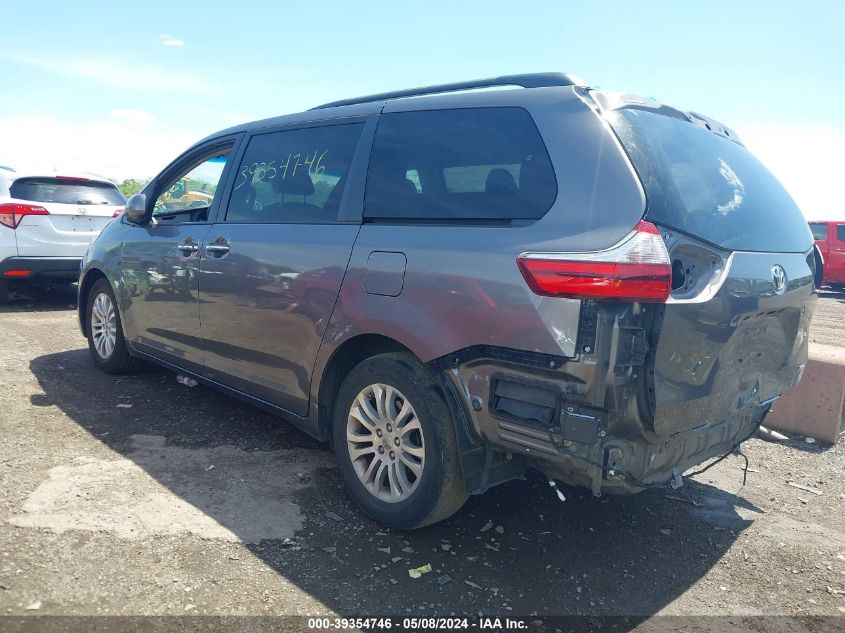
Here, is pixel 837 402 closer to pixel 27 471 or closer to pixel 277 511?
pixel 277 511

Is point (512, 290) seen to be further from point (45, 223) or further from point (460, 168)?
point (45, 223)

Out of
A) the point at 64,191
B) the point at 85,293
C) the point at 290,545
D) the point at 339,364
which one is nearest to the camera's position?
the point at 290,545

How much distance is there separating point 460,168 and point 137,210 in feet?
9.58

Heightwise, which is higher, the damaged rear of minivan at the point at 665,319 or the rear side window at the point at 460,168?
the rear side window at the point at 460,168

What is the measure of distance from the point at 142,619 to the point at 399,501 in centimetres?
115

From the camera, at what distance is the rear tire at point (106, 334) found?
5.40 metres

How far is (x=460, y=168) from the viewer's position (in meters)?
2.99

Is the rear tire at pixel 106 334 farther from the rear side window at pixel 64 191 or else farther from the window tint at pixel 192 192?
the rear side window at pixel 64 191

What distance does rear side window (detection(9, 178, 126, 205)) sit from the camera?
8305mm

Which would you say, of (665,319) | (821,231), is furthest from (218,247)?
(821,231)

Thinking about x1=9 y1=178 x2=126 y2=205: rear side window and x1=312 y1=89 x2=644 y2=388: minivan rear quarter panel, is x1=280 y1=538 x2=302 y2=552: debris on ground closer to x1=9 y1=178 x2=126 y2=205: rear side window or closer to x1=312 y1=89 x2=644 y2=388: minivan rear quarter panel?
x1=312 y1=89 x2=644 y2=388: minivan rear quarter panel

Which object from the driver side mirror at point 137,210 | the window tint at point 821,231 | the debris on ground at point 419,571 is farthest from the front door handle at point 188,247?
the window tint at point 821,231

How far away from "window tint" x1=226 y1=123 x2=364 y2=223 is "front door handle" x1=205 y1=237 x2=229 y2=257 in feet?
0.52

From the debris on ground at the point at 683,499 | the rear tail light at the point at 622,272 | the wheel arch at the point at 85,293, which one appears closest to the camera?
the rear tail light at the point at 622,272
